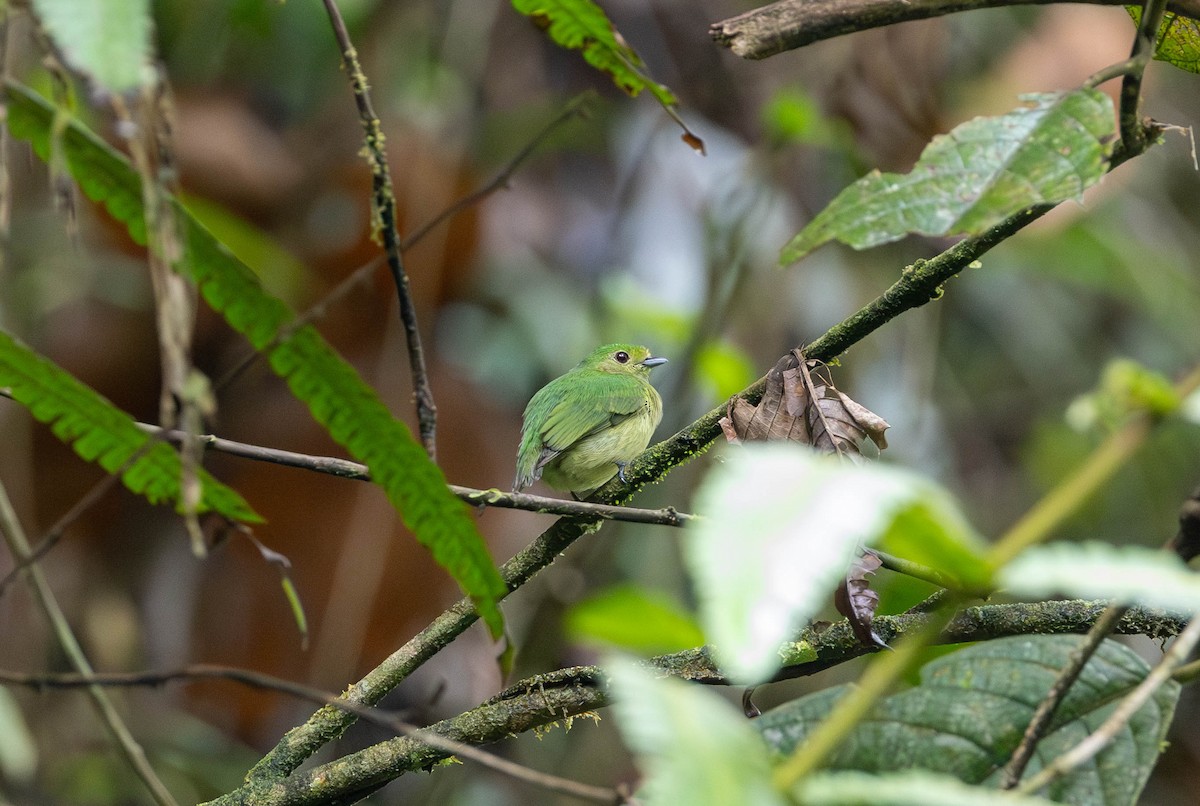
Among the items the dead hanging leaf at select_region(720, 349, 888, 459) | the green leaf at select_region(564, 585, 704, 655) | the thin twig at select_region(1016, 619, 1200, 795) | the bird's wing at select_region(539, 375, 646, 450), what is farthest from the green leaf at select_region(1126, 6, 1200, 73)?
the bird's wing at select_region(539, 375, 646, 450)

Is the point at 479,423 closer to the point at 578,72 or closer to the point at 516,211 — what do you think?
the point at 516,211

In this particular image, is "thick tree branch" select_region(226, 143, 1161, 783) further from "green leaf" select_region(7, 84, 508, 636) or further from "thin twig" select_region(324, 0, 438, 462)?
"green leaf" select_region(7, 84, 508, 636)

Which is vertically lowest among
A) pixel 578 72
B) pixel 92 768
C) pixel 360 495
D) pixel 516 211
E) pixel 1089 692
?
pixel 1089 692

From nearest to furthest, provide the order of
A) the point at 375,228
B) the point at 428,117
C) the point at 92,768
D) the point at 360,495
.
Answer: the point at 375,228 → the point at 92,768 → the point at 360,495 → the point at 428,117

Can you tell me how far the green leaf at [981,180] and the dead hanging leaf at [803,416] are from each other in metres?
0.55

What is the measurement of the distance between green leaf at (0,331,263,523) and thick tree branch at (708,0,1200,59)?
2.88ft

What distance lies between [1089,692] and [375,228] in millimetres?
1192

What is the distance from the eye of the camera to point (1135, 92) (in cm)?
142

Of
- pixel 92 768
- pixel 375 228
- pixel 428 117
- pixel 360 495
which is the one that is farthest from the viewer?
pixel 428 117

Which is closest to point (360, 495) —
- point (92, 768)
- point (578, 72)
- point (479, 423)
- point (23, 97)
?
point (479, 423)

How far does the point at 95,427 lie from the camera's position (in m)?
1.55

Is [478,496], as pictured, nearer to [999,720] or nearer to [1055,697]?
[999,720]

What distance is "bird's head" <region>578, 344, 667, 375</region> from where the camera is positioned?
5023mm

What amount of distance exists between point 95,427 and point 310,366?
0.41 metres
